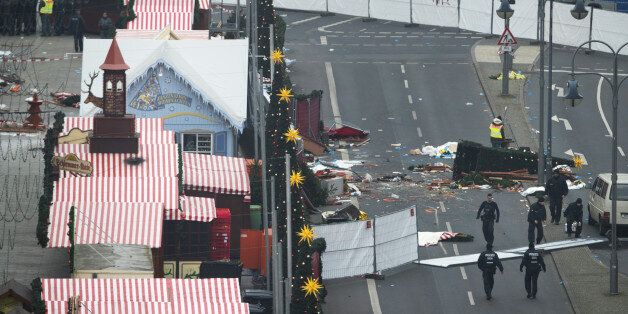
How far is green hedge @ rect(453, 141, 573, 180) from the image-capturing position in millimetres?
74688

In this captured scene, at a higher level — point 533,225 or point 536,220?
point 536,220

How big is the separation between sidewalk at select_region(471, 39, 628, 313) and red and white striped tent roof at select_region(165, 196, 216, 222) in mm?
10698

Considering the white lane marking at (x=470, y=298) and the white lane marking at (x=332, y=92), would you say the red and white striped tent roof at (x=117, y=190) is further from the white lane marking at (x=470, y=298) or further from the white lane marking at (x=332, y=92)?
the white lane marking at (x=332, y=92)

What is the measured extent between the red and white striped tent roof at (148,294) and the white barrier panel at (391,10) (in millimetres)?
47318

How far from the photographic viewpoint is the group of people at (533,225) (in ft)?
196

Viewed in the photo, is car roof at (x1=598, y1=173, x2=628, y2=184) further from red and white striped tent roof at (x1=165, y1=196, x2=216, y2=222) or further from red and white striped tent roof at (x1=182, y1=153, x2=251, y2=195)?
red and white striped tent roof at (x1=165, y1=196, x2=216, y2=222)

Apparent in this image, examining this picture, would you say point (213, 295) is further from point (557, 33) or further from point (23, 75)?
point (557, 33)

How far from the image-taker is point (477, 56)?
9356cm

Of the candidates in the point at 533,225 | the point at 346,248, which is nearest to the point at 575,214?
the point at 533,225

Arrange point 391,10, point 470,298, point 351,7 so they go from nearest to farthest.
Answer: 1. point 470,298
2. point 391,10
3. point 351,7

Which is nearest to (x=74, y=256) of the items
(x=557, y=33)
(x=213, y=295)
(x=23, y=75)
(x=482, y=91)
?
(x=213, y=295)

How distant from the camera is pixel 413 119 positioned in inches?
3314

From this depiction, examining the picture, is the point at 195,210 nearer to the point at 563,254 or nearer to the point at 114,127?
the point at 114,127

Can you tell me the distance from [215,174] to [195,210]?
14.6 ft
